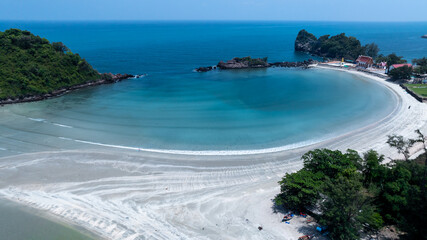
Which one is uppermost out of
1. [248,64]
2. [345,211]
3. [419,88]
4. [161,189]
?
[248,64]

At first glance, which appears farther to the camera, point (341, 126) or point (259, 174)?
point (341, 126)

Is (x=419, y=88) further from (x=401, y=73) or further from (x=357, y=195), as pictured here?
(x=357, y=195)

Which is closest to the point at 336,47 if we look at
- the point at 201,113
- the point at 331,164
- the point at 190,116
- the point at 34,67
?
the point at 201,113

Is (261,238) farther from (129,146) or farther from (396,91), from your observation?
(396,91)

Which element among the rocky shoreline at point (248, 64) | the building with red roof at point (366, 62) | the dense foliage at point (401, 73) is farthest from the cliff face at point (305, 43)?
the dense foliage at point (401, 73)

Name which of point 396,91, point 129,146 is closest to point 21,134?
point 129,146

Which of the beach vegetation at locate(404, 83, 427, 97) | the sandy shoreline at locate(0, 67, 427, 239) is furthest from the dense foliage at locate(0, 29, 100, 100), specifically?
the beach vegetation at locate(404, 83, 427, 97)
